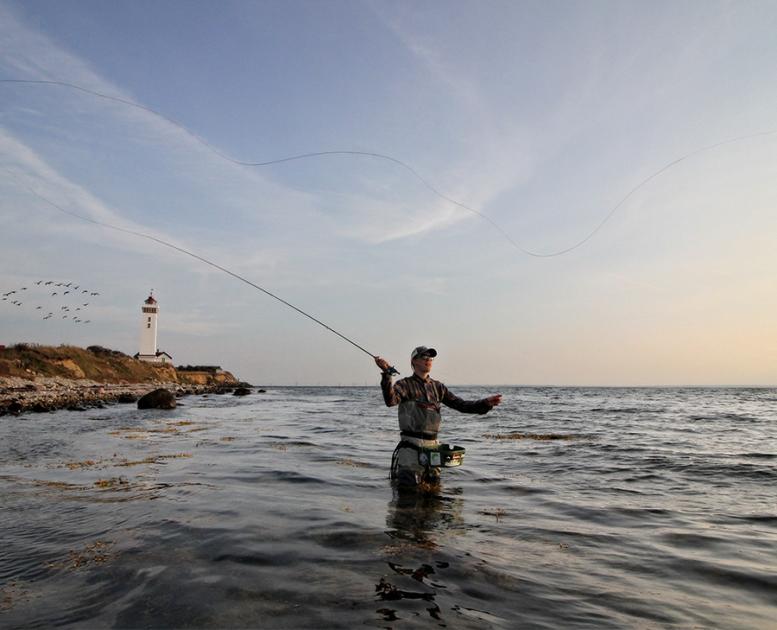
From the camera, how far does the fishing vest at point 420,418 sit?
9.41m

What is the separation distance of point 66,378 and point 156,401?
29.9 metres

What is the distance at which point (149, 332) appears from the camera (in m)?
110

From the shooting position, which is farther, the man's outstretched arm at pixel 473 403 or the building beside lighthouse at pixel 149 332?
the building beside lighthouse at pixel 149 332

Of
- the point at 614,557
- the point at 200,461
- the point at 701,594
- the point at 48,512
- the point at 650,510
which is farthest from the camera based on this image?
the point at 200,461

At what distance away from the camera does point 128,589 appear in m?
5.29

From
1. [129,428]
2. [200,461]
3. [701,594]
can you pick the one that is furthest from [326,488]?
[129,428]

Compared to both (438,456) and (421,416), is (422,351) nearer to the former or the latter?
(421,416)

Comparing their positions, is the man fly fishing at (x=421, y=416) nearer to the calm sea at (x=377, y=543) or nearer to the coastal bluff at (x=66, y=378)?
the calm sea at (x=377, y=543)

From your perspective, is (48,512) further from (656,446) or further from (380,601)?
(656,446)

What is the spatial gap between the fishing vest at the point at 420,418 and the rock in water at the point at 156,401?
106 feet

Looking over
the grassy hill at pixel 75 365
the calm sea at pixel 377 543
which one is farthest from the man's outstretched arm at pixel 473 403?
the grassy hill at pixel 75 365

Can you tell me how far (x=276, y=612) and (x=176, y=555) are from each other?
2163 mm

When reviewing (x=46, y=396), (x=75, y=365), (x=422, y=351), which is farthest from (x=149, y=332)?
(x=422, y=351)

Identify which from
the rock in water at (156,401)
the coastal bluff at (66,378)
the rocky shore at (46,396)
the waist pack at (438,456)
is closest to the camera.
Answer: the waist pack at (438,456)
